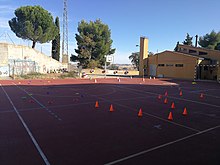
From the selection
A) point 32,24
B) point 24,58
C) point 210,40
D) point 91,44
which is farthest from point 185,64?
point 32,24

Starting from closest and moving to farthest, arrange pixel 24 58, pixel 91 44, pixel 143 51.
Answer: pixel 24 58 < pixel 143 51 < pixel 91 44

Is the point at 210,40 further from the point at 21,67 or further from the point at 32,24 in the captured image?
the point at 21,67

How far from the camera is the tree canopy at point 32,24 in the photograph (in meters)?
40.4

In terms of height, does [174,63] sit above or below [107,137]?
above

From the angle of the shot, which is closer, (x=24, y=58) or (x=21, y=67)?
(x=21, y=67)

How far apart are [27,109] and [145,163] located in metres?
6.95

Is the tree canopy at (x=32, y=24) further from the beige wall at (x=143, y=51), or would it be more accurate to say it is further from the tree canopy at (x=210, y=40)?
the tree canopy at (x=210, y=40)

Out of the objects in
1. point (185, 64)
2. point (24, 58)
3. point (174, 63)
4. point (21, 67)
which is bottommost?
point (21, 67)

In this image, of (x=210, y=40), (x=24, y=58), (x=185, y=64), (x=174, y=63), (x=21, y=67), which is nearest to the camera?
(x=21, y=67)

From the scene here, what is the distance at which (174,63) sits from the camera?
36812mm

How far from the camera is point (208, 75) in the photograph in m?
34.1

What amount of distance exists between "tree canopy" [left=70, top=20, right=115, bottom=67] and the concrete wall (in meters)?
11.5

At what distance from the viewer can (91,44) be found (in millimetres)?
48438

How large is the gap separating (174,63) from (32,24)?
98.3 feet
